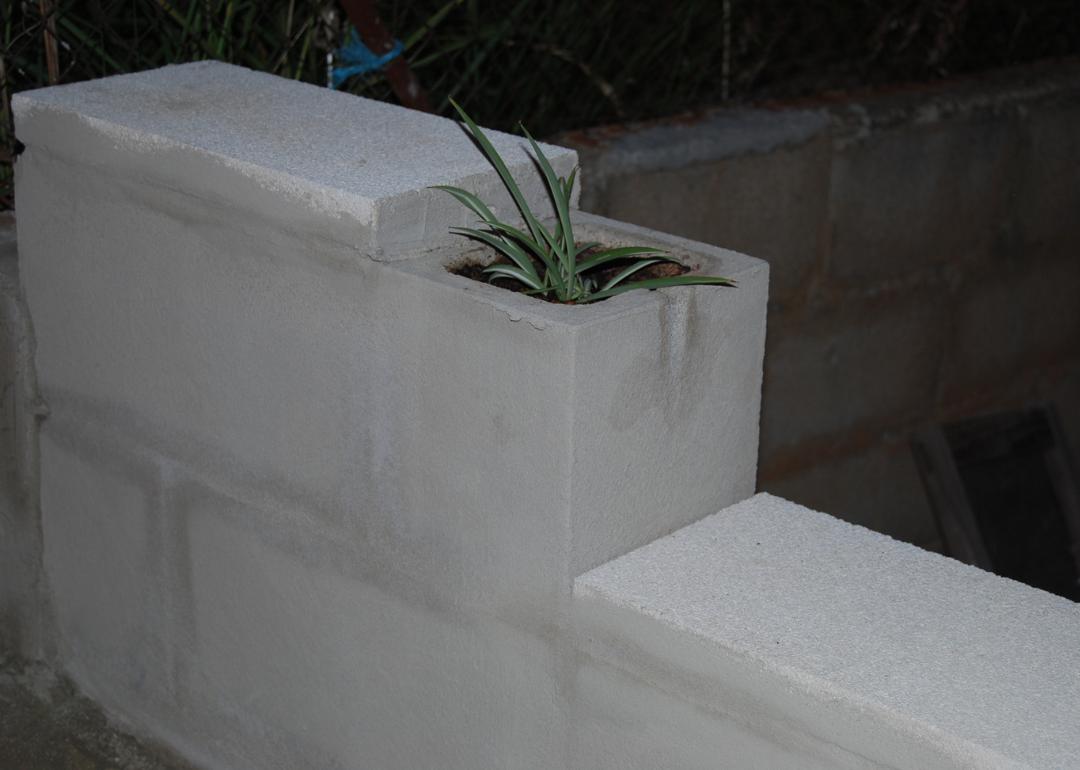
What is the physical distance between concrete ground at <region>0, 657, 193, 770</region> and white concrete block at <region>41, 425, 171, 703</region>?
5 cm

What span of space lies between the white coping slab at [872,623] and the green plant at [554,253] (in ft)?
1.09

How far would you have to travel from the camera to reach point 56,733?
2771 millimetres

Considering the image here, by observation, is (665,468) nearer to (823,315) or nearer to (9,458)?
(9,458)

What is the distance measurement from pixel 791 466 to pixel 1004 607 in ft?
7.10

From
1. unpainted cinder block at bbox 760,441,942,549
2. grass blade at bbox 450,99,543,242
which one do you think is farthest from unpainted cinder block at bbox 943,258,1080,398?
grass blade at bbox 450,99,543,242

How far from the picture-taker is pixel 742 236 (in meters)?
3.79

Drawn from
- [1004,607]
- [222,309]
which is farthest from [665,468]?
[222,309]

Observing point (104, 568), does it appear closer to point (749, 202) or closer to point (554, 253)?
point (554, 253)

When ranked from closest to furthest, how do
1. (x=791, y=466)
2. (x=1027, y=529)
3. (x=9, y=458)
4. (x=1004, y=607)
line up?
(x=1004, y=607)
(x=9, y=458)
(x=791, y=466)
(x=1027, y=529)

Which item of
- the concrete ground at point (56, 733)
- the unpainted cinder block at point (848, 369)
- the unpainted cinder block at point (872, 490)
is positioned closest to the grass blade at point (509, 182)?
the concrete ground at point (56, 733)

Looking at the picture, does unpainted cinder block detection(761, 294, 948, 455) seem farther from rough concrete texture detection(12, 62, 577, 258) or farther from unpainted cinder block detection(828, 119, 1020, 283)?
rough concrete texture detection(12, 62, 577, 258)

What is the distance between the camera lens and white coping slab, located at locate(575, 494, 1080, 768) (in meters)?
1.71

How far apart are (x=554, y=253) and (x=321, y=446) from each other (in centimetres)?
42

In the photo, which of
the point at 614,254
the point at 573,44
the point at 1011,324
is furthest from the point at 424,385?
the point at 1011,324
